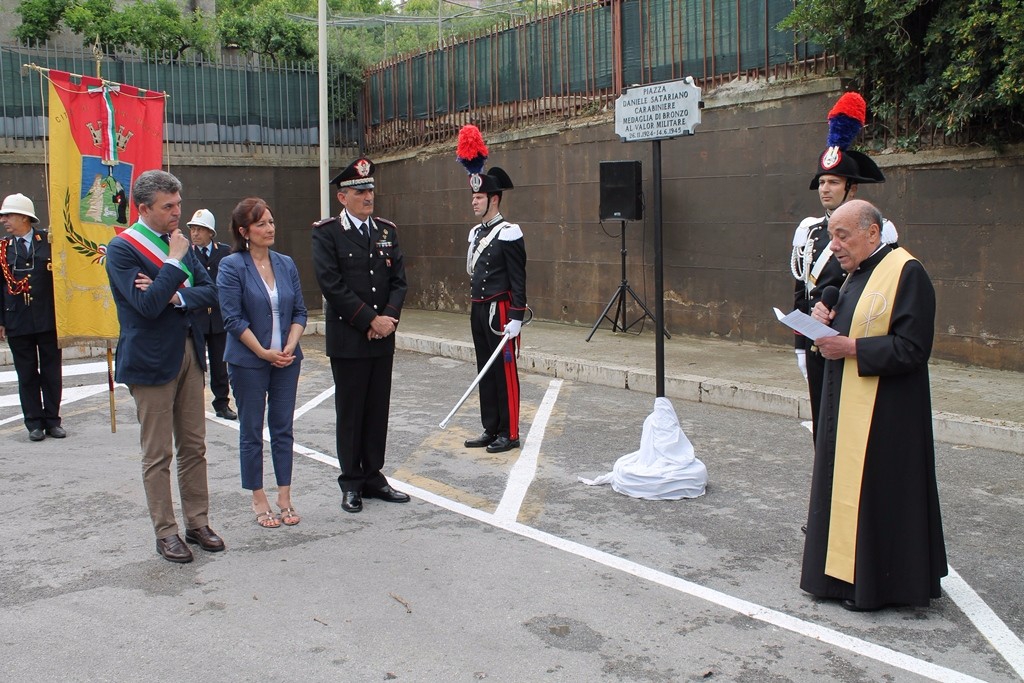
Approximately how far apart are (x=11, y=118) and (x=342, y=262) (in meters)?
11.5

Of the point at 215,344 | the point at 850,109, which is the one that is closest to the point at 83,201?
the point at 215,344

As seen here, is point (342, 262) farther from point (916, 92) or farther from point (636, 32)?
point (636, 32)

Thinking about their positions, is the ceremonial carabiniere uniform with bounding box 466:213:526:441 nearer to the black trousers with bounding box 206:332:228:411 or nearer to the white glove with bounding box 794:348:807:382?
the white glove with bounding box 794:348:807:382

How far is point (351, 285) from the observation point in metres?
6.33

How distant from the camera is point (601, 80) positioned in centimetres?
1394

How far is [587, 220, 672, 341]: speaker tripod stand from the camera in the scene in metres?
13.2

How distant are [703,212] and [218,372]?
20.5 ft

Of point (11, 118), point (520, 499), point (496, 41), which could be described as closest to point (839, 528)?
point (520, 499)

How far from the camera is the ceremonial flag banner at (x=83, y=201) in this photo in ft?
27.9

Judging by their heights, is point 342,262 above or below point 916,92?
below

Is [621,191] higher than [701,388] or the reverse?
higher

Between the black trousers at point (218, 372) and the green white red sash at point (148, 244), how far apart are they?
4.02m

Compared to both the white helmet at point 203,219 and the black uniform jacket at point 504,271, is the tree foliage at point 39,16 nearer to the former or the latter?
the white helmet at point 203,219

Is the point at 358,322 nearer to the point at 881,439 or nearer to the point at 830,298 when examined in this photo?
the point at 830,298
